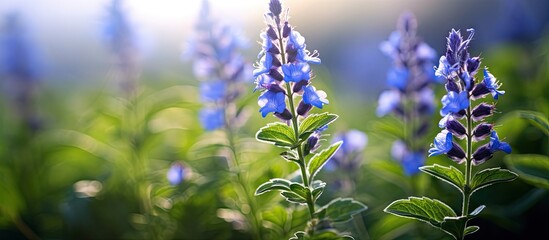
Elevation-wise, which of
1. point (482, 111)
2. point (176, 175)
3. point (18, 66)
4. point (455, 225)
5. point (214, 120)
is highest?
Result: point (18, 66)

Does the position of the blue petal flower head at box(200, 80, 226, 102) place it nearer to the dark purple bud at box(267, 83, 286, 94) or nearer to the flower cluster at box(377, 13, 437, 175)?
the flower cluster at box(377, 13, 437, 175)

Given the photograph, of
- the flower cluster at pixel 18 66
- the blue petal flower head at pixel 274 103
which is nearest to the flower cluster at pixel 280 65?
the blue petal flower head at pixel 274 103

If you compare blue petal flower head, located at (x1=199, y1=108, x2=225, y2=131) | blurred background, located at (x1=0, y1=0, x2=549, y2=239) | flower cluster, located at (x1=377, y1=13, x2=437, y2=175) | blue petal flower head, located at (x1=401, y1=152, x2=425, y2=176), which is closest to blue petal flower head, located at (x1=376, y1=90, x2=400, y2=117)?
flower cluster, located at (x1=377, y1=13, x2=437, y2=175)

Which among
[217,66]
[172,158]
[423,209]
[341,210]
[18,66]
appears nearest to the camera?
[423,209]

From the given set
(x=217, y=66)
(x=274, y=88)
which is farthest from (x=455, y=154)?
(x=217, y=66)

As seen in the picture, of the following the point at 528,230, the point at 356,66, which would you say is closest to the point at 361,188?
the point at 528,230

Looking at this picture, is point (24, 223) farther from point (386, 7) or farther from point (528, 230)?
point (386, 7)

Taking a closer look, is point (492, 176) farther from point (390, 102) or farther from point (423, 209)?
point (390, 102)
